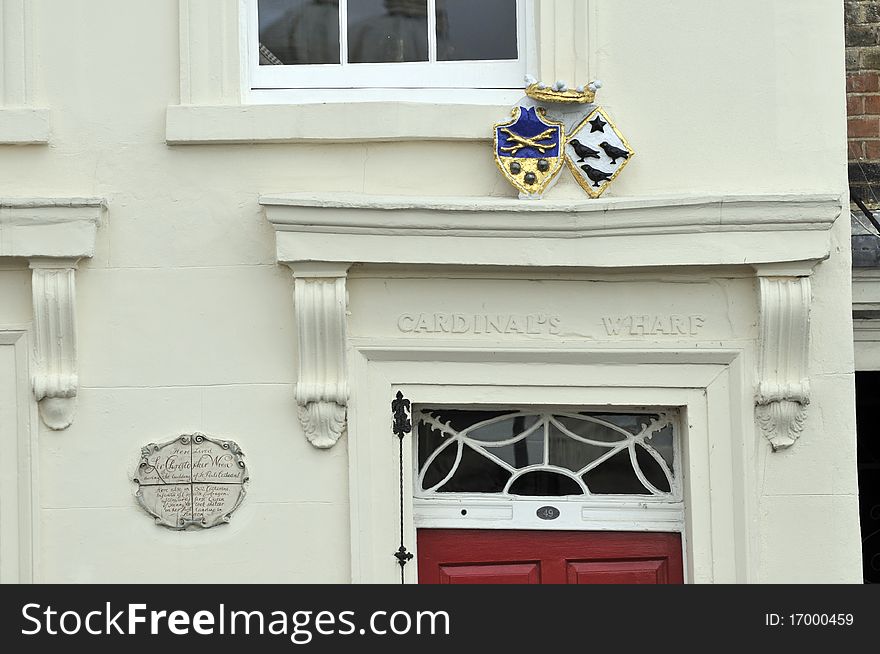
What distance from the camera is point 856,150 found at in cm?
690

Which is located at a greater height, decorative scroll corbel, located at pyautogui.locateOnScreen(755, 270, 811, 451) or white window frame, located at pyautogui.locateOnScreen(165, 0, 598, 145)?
white window frame, located at pyautogui.locateOnScreen(165, 0, 598, 145)

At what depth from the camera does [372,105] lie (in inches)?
221

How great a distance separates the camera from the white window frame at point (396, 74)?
5.82 meters

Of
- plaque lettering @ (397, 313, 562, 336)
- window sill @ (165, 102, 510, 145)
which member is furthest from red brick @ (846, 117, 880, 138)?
window sill @ (165, 102, 510, 145)

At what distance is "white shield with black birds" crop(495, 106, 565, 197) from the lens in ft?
18.4

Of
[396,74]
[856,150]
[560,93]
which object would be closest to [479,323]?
[560,93]

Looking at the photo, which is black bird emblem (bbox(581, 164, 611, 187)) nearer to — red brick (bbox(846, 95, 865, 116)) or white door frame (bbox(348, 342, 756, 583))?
white door frame (bbox(348, 342, 756, 583))

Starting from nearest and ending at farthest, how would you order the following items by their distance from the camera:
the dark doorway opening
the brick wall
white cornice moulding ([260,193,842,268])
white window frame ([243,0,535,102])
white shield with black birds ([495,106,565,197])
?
white cornice moulding ([260,193,842,268])
white shield with black birds ([495,106,565,197])
white window frame ([243,0,535,102])
the brick wall
the dark doorway opening

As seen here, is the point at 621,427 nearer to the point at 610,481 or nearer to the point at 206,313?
the point at 610,481

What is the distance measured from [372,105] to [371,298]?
2.54 feet

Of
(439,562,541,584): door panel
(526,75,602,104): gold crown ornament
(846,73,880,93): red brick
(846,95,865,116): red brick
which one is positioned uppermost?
(846,73,880,93): red brick

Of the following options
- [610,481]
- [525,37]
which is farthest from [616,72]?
[610,481]

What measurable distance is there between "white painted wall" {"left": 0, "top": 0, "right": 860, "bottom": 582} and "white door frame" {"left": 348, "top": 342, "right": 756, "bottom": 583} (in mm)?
89

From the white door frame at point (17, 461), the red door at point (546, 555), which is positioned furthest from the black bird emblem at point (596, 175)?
the white door frame at point (17, 461)
